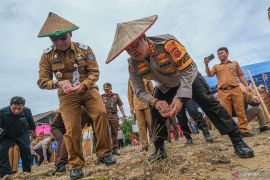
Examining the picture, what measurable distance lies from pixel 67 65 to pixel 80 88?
44cm

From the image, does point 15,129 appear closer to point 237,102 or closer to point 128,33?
point 128,33

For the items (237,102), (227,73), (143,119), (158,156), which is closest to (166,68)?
(158,156)

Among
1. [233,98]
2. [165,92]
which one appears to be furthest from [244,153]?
[233,98]

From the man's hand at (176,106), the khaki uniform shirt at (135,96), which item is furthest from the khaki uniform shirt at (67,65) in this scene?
the khaki uniform shirt at (135,96)

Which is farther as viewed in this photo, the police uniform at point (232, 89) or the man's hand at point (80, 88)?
the police uniform at point (232, 89)

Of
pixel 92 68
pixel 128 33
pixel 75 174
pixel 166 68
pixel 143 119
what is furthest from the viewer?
pixel 143 119

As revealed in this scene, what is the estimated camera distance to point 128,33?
2562mm

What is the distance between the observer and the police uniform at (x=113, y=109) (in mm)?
6598

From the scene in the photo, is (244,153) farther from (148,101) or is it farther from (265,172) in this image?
(148,101)

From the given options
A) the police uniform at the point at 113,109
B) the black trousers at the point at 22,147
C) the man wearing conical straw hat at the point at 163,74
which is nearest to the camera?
the man wearing conical straw hat at the point at 163,74

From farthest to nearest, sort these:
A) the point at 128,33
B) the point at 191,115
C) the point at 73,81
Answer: the point at 191,115, the point at 73,81, the point at 128,33

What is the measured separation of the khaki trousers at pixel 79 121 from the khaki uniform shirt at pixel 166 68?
2.16ft

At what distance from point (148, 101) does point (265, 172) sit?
1.27 metres

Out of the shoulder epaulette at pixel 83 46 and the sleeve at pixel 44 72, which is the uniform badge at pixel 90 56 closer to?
the shoulder epaulette at pixel 83 46
